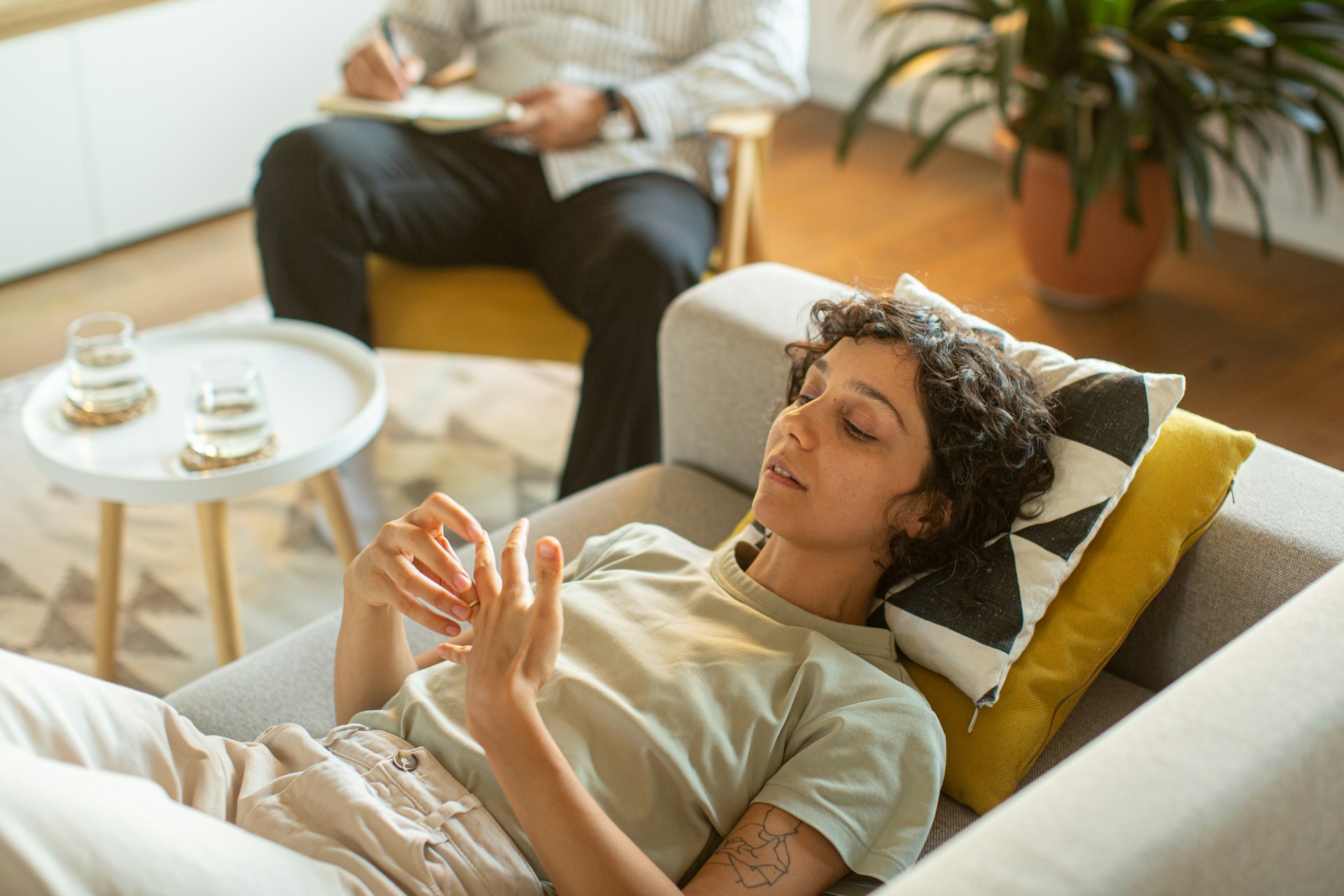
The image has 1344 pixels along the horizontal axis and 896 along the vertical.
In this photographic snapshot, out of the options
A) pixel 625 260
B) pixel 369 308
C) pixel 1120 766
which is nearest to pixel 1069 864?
pixel 1120 766

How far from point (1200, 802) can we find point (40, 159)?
299 centimetres

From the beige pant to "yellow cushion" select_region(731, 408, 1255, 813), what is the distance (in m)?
0.44

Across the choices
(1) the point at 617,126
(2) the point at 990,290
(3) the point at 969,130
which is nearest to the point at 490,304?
(1) the point at 617,126

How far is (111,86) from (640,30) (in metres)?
1.47

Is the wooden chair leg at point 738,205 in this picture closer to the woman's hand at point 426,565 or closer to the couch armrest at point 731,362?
the couch armrest at point 731,362

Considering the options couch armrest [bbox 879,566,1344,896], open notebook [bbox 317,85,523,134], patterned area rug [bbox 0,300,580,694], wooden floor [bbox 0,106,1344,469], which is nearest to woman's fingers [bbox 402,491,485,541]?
couch armrest [bbox 879,566,1344,896]

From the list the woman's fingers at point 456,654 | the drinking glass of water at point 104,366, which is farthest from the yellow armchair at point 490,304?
the woman's fingers at point 456,654

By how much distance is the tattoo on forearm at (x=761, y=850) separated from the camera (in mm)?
949

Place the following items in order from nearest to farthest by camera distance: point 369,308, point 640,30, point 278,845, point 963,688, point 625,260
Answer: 1. point 278,845
2. point 963,688
3. point 625,260
4. point 369,308
5. point 640,30

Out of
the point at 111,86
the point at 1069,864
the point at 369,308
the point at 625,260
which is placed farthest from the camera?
the point at 111,86

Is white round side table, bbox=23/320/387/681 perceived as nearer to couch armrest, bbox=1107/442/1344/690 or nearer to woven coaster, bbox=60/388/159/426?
woven coaster, bbox=60/388/159/426

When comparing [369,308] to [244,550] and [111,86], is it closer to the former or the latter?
[244,550]

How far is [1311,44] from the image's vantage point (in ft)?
8.26

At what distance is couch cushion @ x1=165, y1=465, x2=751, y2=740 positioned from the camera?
1.25 meters
